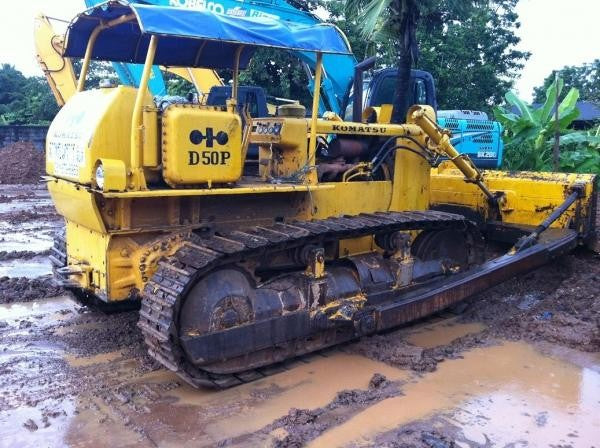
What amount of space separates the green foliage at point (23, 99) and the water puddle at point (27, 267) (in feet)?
71.5

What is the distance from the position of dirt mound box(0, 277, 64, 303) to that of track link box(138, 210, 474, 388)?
108 inches

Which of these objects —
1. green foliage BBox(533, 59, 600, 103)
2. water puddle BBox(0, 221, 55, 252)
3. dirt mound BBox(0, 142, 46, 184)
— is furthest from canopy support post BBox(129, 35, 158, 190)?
green foliage BBox(533, 59, 600, 103)

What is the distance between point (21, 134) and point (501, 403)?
817 inches

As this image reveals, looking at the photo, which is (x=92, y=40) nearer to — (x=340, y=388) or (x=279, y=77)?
(x=340, y=388)

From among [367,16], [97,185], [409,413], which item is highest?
[367,16]

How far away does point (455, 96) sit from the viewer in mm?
22516

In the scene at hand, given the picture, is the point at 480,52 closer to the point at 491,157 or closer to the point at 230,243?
the point at 491,157

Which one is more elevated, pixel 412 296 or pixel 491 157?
pixel 491 157

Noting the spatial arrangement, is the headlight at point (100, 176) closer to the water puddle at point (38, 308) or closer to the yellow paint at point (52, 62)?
the water puddle at point (38, 308)

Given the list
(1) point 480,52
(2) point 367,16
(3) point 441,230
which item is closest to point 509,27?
(1) point 480,52

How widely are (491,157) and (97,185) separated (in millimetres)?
10201

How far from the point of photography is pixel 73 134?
4.66m

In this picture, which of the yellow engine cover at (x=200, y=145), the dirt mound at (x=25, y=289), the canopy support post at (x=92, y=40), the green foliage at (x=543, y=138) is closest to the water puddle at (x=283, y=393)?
the yellow engine cover at (x=200, y=145)

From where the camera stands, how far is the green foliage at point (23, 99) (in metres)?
28.9
